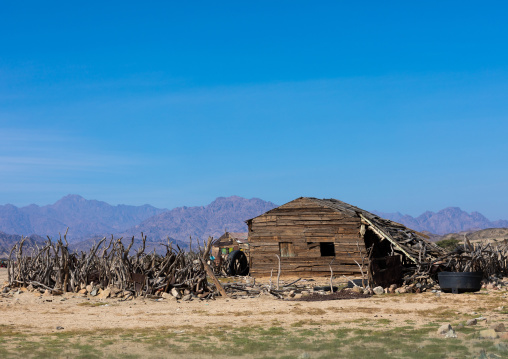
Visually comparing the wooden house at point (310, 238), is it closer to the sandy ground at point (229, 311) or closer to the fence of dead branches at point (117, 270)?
the sandy ground at point (229, 311)

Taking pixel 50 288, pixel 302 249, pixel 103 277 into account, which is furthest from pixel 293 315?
pixel 302 249

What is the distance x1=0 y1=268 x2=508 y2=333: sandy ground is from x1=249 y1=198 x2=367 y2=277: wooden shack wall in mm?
8817

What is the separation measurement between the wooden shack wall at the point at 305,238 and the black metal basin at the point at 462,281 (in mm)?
8539

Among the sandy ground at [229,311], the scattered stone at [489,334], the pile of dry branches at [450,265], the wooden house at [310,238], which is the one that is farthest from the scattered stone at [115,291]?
the scattered stone at [489,334]

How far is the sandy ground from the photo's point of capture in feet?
43.2

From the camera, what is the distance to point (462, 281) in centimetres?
1864

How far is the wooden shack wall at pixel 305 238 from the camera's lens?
27.7 meters

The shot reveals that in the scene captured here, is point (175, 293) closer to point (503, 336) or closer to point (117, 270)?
point (117, 270)

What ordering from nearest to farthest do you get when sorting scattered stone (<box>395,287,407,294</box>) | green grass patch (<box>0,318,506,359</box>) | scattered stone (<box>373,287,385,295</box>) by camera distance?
green grass patch (<box>0,318,506,359</box>) → scattered stone (<box>373,287,385,295</box>) → scattered stone (<box>395,287,407,294</box>)

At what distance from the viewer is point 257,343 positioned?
1039 centimetres

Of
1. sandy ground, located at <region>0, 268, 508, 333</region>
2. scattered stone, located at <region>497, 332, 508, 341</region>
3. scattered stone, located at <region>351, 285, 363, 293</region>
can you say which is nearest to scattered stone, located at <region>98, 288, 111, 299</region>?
sandy ground, located at <region>0, 268, 508, 333</region>

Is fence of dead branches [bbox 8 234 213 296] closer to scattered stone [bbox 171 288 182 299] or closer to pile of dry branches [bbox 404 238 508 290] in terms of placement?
scattered stone [bbox 171 288 182 299]

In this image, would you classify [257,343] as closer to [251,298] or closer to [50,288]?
[251,298]

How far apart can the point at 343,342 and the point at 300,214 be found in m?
18.7
